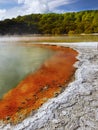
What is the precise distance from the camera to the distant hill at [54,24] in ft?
272

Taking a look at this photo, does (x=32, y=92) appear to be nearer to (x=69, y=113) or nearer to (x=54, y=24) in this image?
(x=69, y=113)

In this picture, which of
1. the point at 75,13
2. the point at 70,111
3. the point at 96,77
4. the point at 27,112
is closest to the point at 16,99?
the point at 27,112

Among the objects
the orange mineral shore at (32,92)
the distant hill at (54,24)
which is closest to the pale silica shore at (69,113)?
the orange mineral shore at (32,92)

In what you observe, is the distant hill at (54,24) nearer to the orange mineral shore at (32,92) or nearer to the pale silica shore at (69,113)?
the orange mineral shore at (32,92)

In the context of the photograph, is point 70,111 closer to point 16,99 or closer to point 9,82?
point 16,99

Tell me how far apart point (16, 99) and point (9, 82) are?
3691mm

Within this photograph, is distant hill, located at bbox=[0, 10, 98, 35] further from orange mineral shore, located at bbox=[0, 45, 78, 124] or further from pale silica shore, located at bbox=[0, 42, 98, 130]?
pale silica shore, located at bbox=[0, 42, 98, 130]

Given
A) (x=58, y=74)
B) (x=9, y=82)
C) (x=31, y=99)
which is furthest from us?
(x=58, y=74)

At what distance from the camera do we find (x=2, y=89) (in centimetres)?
1391

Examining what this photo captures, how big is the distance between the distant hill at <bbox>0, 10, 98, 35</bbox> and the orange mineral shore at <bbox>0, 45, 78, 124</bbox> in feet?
208

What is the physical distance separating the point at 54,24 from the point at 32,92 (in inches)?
3100

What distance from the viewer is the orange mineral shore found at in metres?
10.2

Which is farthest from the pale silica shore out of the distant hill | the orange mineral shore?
the distant hill

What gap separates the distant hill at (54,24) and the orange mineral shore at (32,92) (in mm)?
63412
